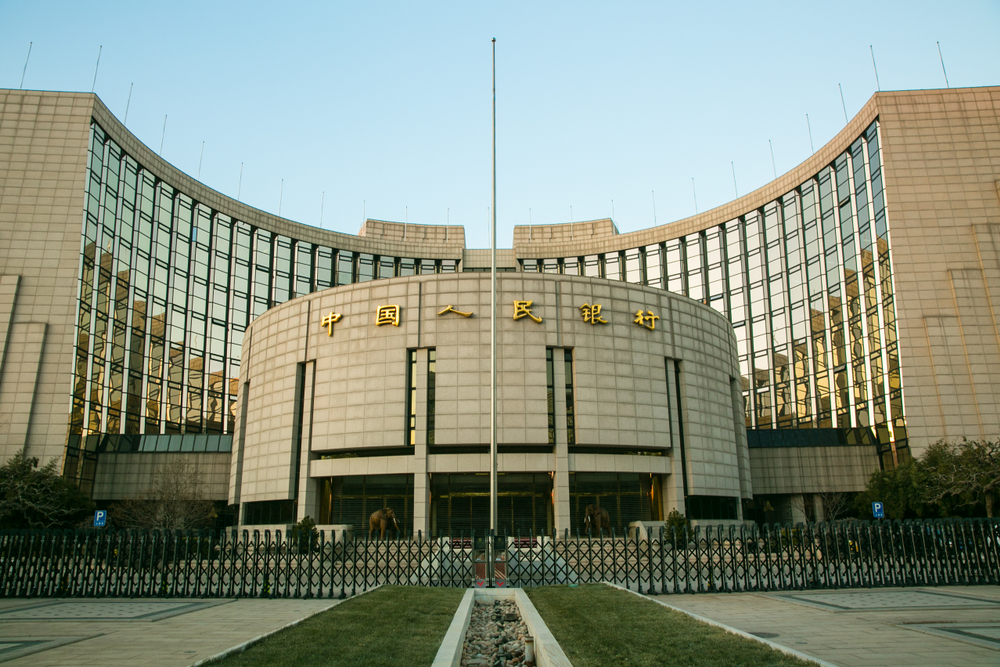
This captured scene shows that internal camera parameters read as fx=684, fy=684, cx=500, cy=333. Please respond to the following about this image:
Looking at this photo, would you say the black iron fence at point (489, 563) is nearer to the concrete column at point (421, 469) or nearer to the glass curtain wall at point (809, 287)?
the concrete column at point (421, 469)

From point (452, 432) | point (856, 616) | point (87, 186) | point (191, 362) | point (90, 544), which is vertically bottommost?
point (856, 616)

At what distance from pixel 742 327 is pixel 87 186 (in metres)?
65.4

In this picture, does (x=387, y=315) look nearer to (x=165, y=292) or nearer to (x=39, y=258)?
(x=39, y=258)

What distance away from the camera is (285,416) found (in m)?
51.1

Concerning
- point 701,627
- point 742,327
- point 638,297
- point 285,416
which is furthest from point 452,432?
point 742,327

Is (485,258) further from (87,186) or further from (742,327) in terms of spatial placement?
(87,186)

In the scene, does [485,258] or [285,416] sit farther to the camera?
[485,258]

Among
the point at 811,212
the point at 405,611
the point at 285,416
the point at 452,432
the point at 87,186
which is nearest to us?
the point at 405,611

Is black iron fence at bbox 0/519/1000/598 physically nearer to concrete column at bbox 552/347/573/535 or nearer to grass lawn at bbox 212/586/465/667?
grass lawn at bbox 212/586/465/667

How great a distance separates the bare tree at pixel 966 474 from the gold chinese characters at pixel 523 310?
99.6ft

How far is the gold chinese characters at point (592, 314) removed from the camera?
48.8 metres

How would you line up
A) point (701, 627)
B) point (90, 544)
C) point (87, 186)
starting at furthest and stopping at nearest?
point (87, 186) < point (90, 544) < point (701, 627)

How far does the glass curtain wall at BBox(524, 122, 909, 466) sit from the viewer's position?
59031 mm

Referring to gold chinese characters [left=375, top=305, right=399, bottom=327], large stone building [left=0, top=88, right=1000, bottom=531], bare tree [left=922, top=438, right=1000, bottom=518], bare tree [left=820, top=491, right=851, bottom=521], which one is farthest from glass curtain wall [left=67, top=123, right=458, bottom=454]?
bare tree [left=922, top=438, right=1000, bottom=518]
